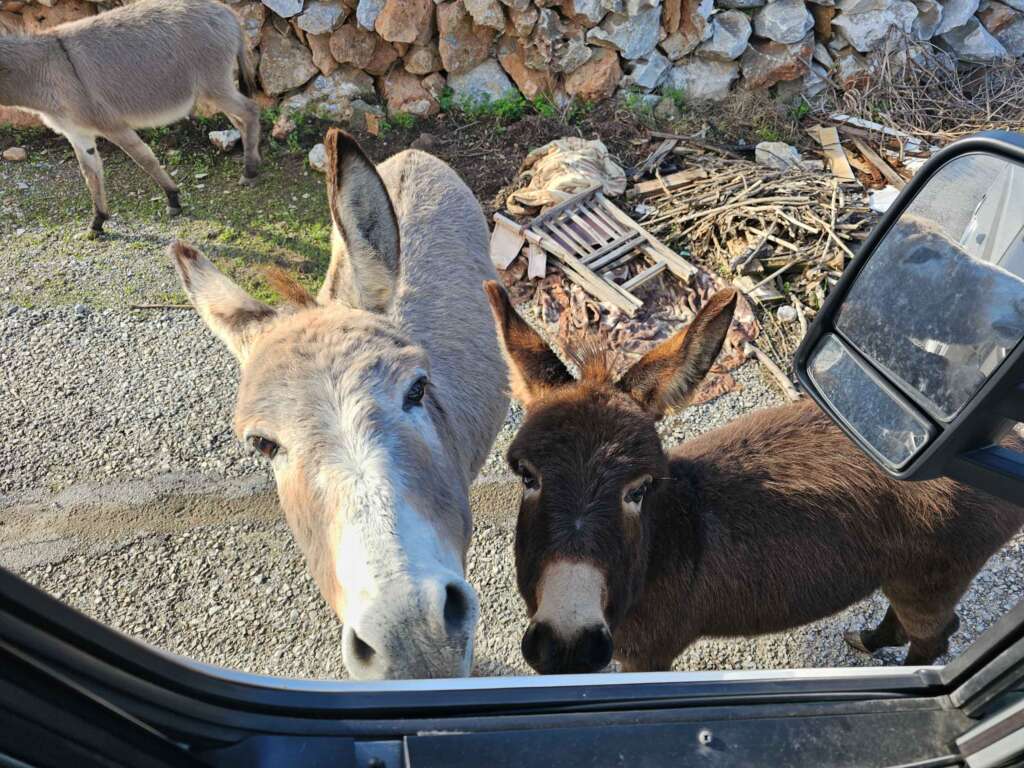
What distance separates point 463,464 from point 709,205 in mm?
4269

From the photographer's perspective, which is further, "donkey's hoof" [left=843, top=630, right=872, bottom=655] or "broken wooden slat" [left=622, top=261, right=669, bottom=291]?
"broken wooden slat" [left=622, top=261, right=669, bottom=291]

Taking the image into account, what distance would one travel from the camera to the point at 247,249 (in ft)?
21.1

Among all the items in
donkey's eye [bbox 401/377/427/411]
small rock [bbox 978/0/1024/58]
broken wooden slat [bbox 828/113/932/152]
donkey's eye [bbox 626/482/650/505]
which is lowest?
broken wooden slat [bbox 828/113/932/152]

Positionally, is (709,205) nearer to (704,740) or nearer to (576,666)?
(576,666)

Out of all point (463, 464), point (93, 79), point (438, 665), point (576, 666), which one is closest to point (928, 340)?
point (576, 666)

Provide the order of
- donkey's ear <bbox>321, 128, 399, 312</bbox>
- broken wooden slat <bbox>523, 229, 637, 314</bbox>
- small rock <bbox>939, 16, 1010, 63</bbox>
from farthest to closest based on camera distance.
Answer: small rock <bbox>939, 16, 1010, 63</bbox>
broken wooden slat <bbox>523, 229, 637, 314</bbox>
donkey's ear <bbox>321, 128, 399, 312</bbox>

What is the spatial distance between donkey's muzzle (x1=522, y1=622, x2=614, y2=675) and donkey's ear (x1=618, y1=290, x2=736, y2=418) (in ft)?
3.03

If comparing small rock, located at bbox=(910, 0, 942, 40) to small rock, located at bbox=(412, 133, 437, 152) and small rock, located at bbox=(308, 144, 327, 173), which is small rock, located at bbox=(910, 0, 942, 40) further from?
small rock, located at bbox=(308, 144, 327, 173)

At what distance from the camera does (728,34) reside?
7203 millimetres

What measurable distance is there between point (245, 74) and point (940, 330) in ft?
25.4

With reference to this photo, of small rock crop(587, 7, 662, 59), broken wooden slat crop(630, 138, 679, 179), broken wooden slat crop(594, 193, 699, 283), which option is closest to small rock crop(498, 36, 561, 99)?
small rock crop(587, 7, 662, 59)

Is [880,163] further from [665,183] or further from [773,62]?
[665,183]

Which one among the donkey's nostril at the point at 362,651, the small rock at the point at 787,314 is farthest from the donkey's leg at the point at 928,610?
the small rock at the point at 787,314

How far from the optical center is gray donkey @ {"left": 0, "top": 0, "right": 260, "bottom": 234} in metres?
6.32
